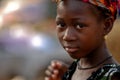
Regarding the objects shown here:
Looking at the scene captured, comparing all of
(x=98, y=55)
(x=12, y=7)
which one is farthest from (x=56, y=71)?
(x=12, y=7)

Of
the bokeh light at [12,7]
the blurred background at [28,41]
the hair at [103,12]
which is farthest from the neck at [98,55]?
the bokeh light at [12,7]

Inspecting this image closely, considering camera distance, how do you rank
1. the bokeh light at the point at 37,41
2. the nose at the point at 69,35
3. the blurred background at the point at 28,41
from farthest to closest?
the bokeh light at the point at 37,41 < the blurred background at the point at 28,41 < the nose at the point at 69,35

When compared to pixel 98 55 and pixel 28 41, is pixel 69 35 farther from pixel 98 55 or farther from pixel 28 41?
pixel 28 41

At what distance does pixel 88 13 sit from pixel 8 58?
3.66m

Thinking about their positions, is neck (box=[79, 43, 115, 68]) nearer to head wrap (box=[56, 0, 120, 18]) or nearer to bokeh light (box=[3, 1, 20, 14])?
head wrap (box=[56, 0, 120, 18])

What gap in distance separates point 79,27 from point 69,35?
2.3 inches

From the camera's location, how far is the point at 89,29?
1.97 metres

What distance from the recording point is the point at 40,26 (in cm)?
586

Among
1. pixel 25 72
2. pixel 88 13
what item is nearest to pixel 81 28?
pixel 88 13

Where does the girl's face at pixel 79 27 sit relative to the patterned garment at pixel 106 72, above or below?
above

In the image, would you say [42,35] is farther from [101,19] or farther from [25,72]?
[101,19]

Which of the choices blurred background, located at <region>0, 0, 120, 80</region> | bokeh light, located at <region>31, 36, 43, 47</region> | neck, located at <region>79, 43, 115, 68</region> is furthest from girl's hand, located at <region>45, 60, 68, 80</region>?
bokeh light, located at <region>31, 36, 43, 47</region>

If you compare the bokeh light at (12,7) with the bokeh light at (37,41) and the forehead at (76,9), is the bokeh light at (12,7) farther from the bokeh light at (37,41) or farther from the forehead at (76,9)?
the forehead at (76,9)

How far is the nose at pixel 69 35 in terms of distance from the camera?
1951 millimetres
